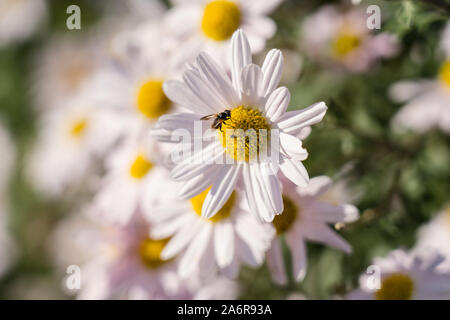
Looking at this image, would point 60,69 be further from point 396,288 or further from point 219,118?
point 396,288

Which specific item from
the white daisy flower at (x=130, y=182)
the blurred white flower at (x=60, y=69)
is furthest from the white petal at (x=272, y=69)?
the blurred white flower at (x=60, y=69)

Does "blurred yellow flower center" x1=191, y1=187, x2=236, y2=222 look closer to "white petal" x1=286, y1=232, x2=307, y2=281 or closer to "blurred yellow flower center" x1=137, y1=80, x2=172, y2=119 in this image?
"white petal" x1=286, y1=232, x2=307, y2=281

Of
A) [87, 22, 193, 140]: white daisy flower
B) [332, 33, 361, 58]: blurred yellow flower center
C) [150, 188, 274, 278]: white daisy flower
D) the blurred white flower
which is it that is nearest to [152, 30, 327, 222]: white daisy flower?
[150, 188, 274, 278]: white daisy flower

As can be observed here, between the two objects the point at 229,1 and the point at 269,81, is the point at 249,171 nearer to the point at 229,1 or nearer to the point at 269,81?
the point at 269,81

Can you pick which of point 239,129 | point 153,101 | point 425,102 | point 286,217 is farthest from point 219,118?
point 425,102

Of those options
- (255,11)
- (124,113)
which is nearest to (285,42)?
(255,11)

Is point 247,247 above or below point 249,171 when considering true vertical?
below
